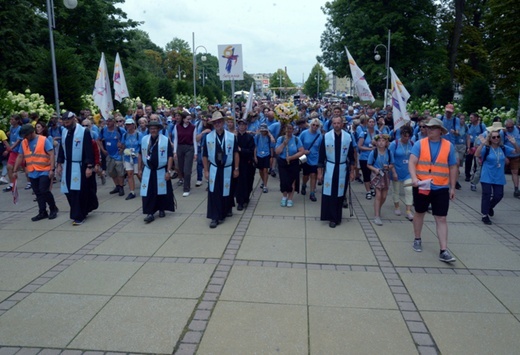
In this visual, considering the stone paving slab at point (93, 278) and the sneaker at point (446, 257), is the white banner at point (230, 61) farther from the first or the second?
the sneaker at point (446, 257)

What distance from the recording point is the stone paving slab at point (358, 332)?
13.1ft

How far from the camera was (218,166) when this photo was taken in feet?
26.8

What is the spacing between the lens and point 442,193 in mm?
6211

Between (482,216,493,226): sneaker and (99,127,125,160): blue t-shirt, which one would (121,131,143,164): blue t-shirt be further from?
(482,216,493,226): sneaker

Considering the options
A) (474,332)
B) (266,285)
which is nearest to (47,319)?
(266,285)

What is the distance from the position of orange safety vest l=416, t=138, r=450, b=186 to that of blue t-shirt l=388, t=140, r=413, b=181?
7.39ft

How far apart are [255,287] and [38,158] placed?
5.07 meters

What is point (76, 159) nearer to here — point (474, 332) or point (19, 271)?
point (19, 271)

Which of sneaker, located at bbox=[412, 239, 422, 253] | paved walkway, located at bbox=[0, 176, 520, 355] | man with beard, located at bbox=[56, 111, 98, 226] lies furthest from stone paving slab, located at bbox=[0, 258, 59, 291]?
sneaker, located at bbox=[412, 239, 422, 253]

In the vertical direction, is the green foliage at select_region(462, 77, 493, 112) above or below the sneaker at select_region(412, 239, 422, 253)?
above

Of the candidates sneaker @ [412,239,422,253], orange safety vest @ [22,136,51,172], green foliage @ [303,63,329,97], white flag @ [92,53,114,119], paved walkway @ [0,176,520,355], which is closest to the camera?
paved walkway @ [0,176,520,355]

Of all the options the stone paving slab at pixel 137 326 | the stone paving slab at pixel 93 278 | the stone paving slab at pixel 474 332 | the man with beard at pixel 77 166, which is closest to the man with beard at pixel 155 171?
the man with beard at pixel 77 166

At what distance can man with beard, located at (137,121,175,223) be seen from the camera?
8398 millimetres

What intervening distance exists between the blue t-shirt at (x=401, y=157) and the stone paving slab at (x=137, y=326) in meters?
5.17
